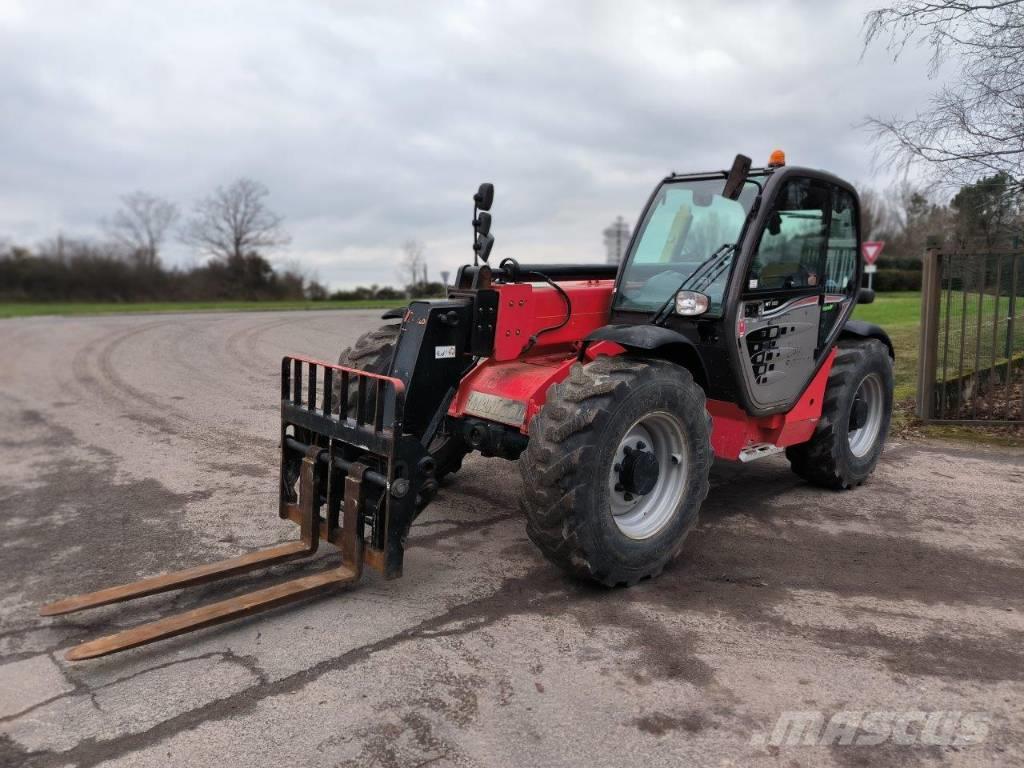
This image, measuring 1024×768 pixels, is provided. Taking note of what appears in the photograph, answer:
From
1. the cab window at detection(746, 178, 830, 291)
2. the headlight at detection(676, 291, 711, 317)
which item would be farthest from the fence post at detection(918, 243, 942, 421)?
the headlight at detection(676, 291, 711, 317)

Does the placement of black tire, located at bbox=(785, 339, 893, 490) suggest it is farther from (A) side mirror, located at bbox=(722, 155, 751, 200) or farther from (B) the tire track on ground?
(B) the tire track on ground

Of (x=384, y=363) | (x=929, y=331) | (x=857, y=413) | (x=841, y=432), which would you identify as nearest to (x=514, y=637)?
(x=384, y=363)

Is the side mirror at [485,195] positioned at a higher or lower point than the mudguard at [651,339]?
higher

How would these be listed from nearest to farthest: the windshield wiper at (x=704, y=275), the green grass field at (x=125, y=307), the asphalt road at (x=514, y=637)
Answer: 1. the asphalt road at (x=514, y=637)
2. the windshield wiper at (x=704, y=275)
3. the green grass field at (x=125, y=307)

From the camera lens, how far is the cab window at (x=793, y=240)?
500 centimetres

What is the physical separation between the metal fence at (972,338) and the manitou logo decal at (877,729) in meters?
6.34

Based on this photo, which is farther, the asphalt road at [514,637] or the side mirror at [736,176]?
the side mirror at [736,176]

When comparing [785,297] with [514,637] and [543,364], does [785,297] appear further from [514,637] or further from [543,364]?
[514,637]

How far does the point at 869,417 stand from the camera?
662 cm

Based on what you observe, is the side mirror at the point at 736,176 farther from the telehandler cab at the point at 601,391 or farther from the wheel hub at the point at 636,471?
the wheel hub at the point at 636,471

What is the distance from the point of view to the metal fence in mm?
8188

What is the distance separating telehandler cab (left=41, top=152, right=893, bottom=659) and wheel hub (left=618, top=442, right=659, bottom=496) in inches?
0.4

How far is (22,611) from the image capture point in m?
4.07

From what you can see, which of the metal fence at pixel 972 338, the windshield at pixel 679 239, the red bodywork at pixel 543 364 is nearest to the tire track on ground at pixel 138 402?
the red bodywork at pixel 543 364
